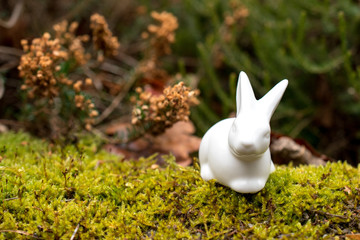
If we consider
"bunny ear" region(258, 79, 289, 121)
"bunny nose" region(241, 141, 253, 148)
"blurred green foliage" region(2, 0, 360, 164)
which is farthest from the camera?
"blurred green foliage" region(2, 0, 360, 164)

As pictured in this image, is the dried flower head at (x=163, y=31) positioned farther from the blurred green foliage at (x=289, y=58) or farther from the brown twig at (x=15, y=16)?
the brown twig at (x=15, y=16)

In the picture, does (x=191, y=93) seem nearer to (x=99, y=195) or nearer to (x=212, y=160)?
(x=212, y=160)

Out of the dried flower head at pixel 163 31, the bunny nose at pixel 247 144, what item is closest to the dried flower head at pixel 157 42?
the dried flower head at pixel 163 31

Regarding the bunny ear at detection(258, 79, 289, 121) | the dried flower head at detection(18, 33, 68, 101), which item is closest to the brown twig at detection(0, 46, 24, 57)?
the dried flower head at detection(18, 33, 68, 101)

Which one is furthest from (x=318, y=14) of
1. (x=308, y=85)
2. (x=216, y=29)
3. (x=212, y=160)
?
(x=212, y=160)

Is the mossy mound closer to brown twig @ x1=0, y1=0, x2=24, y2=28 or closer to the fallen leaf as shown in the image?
the fallen leaf

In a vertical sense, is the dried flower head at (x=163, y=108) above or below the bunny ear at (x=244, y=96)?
above

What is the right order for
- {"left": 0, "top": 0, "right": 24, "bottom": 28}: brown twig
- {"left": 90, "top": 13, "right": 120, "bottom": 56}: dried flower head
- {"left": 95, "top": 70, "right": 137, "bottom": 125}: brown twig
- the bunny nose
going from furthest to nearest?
{"left": 0, "top": 0, "right": 24, "bottom": 28}: brown twig < {"left": 95, "top": 70, "right": 137, "bottom": 125}: brown twig < {"left": 90, "top": 13, "right": 120, "bottom": 56}: dried flower head < the bunny nose

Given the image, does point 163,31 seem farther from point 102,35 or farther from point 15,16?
point 15,16
